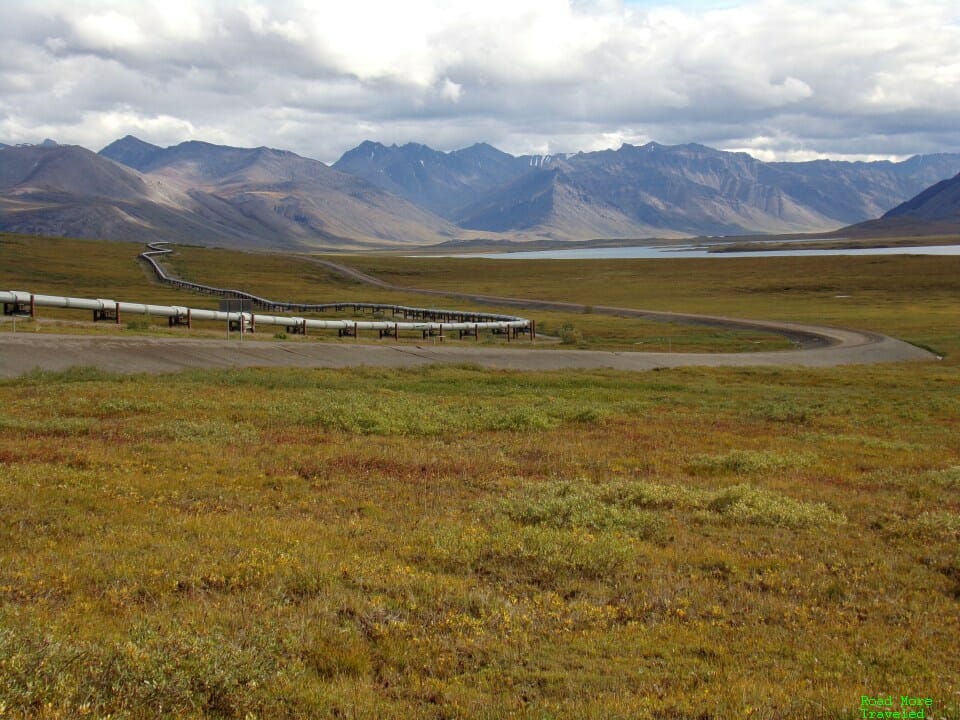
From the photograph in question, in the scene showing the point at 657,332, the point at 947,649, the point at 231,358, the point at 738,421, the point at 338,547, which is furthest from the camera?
the point at 657,332

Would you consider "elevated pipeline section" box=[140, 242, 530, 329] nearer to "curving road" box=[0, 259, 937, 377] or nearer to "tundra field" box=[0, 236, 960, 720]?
"curving road" box=[0, 259, 937, 377]

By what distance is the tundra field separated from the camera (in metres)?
7.03

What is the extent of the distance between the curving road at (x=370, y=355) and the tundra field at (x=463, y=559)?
26.7 feet

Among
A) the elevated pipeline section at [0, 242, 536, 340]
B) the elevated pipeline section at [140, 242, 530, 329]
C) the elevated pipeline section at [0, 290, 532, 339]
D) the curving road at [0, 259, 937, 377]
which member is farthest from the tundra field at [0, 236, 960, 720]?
the elevated pipeline section at [140, 242, 530, 329]

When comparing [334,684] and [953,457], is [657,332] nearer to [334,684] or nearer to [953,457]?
[953,457]

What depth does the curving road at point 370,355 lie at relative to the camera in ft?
108

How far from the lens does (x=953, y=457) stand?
742 inches

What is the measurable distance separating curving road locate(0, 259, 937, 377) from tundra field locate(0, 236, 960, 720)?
26.7 ft

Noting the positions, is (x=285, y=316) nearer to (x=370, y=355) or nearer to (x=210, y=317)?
(x=210, y=317)

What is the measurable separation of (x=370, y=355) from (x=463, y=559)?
3406cm

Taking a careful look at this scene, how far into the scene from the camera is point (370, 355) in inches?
1730

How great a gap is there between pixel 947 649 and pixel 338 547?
6.77 metres

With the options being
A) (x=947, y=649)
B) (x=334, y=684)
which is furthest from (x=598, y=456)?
(x=334, y=684)

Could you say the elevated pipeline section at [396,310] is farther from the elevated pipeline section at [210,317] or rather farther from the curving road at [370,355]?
the curving road at [370,355]
